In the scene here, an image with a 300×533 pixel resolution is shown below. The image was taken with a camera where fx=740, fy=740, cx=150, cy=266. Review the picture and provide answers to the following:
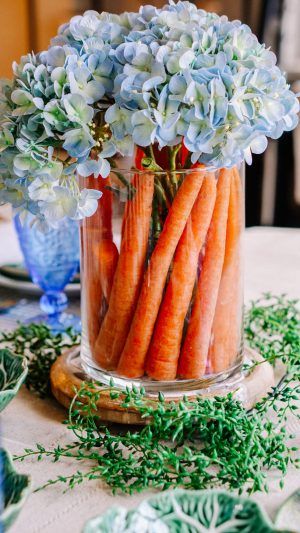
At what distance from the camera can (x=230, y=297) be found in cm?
82

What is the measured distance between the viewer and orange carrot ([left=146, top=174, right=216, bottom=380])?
0.78 m

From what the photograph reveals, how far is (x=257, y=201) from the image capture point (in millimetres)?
3154

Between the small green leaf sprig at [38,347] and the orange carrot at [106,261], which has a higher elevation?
the orange carrot at [106,261]

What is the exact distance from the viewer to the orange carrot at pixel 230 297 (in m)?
0.82

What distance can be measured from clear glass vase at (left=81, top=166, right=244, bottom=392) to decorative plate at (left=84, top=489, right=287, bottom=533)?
0.84 ft

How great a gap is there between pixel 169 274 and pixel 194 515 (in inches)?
11.7

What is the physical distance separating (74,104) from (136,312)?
0.23 metres

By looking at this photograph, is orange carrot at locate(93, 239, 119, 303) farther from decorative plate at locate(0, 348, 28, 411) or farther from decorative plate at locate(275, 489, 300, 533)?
decorative plate at locate(275, 489, 300, 533)

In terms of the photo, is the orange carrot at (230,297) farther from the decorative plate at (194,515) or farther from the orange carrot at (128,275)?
the decorative plate at (194,515)

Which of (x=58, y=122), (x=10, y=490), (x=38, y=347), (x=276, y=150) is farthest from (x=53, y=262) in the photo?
(x=276, y=150)

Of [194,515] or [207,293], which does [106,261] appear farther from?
[194,515]

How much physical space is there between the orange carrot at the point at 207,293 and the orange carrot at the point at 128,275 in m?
0.07

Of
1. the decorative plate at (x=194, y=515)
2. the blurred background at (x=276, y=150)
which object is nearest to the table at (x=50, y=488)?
the decorative plate at (x=194, y=515)

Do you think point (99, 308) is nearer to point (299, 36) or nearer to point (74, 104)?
point (74, 104)
